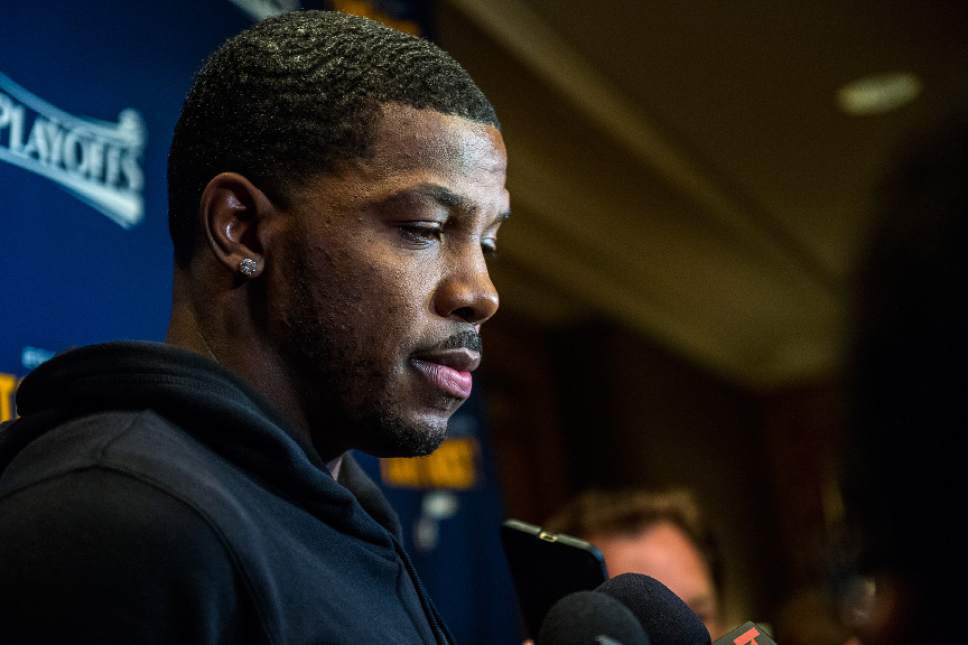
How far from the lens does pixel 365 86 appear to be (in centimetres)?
101

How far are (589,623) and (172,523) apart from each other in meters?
0.26

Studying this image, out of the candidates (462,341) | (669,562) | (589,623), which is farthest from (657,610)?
(669,562)

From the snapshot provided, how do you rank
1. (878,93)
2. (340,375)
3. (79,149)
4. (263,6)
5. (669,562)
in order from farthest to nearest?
(878,93) → (669,562) → (263,6) → (79,149) → (340,375)

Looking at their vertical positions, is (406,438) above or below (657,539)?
below

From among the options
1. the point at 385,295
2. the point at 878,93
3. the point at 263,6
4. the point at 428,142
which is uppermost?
the point at 878,93

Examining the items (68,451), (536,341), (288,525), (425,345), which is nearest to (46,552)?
(68,451)

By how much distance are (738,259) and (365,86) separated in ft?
15.0

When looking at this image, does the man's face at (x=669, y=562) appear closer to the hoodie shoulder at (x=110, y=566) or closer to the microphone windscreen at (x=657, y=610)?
the microphone windscreen at (x=657, y=610)

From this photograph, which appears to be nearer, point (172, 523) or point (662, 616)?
point (172, 523)

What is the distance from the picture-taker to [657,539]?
2.19 metres

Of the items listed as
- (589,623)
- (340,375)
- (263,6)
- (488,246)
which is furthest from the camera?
(263,6)

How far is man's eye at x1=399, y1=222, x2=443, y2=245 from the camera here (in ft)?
3.24

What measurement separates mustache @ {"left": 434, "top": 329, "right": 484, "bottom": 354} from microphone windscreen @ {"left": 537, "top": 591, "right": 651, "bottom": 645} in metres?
0.32

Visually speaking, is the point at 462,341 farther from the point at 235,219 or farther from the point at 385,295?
the point at 235,219
